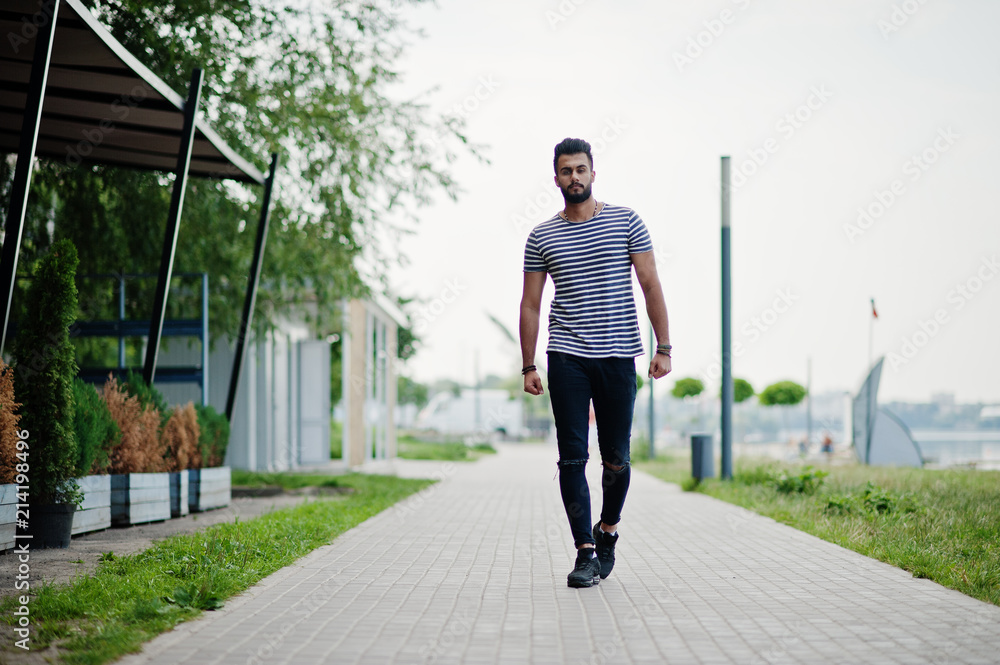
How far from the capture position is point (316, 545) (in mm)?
6375

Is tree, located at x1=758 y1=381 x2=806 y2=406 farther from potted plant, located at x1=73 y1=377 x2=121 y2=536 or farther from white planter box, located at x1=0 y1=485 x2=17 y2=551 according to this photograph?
white planter box, located at x1=0 y1=485 x2=17 y2=551

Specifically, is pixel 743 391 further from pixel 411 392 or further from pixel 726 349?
pixel 411 392

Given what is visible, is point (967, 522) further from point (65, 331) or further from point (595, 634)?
point (65, 331)

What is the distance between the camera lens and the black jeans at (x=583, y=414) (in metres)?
4.82

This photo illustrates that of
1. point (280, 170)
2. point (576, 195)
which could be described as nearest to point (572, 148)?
point (576, 195)

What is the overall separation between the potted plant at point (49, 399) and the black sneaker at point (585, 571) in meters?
3.44

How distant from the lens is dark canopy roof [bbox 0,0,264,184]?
6.84m

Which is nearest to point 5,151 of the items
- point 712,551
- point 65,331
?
point 65,331

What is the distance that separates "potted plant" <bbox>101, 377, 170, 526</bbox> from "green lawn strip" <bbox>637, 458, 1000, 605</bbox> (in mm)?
5186

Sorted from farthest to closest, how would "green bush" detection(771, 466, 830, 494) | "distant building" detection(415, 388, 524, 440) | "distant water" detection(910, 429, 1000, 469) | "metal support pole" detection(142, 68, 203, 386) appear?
"distant building" detection(415, 388, 524, 440), "distant water" detection(910, 429, 1000, 469), "green bush" detection(771, 466, 830, 494), "metal support pole" detection(142, 68, 203, 386)

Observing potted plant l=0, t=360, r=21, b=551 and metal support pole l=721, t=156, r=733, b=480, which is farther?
metal support pole l=721, t=156, r=733, b=480

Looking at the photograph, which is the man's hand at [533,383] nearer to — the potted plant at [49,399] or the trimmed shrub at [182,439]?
the potted plant at [49,399]

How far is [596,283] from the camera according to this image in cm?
496

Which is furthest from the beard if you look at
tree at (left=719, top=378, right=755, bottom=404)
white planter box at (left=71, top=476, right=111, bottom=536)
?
tree at (left=719, top=378, right=755, bottom=404)
